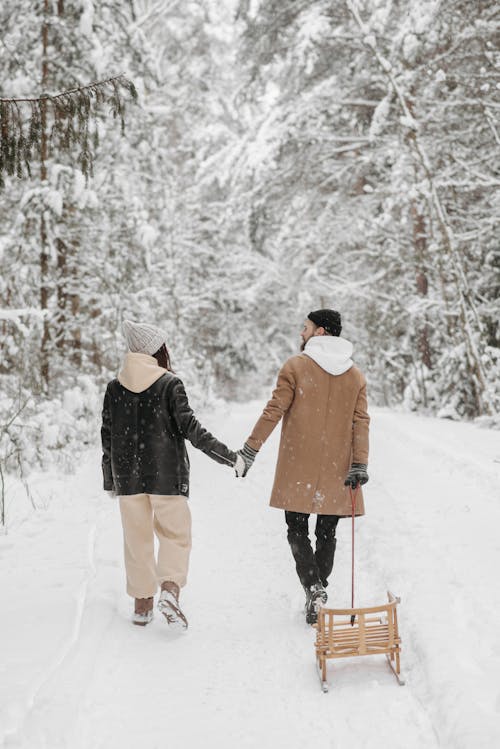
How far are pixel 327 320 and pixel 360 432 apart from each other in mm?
799

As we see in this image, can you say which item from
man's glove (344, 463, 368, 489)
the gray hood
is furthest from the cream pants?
the gray hood

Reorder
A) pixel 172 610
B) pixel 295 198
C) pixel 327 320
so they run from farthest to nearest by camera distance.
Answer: pixel 295 198 < pixel 327 320 < pixel 172 610

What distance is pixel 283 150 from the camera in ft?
52.1

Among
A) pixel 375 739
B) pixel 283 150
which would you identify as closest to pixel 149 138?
pixel 283 150

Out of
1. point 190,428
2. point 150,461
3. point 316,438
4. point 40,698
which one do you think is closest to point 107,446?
point 150,461

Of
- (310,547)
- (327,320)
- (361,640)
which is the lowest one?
(361,640)

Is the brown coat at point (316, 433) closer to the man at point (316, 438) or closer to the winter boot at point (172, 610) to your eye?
the man at point (316, 438)

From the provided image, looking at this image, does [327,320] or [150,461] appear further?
[327,320]

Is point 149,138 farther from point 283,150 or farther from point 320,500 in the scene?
point 320,500

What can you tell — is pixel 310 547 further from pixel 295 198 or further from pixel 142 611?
pixel 295 198

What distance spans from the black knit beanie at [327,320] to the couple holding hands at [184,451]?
16 millimetres

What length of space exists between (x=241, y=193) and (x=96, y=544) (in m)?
12.9

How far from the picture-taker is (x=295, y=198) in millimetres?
18188

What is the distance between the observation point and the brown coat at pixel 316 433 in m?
4.46
